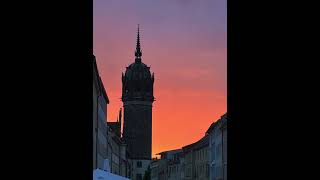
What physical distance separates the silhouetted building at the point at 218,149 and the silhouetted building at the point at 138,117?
9656cm

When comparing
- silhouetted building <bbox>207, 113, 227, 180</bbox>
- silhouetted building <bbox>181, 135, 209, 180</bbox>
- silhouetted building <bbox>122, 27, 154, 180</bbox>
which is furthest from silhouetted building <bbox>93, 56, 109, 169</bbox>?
silhouetted building <bbox>122, 27, 154, 180</bbox>

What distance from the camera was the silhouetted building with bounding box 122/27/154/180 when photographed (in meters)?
Result: 182

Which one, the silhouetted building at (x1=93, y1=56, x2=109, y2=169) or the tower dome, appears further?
the tower dome

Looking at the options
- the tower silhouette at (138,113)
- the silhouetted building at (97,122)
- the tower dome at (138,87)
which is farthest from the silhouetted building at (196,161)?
the tower dome at (138,87)

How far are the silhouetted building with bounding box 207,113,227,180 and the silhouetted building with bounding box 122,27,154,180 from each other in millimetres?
96562

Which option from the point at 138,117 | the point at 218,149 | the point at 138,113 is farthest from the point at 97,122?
the point at 138,113

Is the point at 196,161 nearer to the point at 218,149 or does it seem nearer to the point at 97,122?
the point at 218,149

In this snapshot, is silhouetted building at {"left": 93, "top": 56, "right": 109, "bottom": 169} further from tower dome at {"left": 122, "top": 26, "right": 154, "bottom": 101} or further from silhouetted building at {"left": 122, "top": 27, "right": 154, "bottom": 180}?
tower dome at {"left": 122, "top": 26, "right": 154, "bottom": 101}
